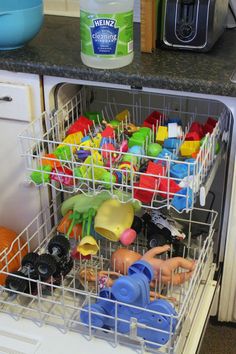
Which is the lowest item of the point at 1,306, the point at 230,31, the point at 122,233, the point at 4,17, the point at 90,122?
the point at 1,306

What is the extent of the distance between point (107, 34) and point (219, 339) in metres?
1.05

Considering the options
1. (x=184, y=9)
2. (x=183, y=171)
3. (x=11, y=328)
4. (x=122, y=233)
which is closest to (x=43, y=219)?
(x=122, y=233)

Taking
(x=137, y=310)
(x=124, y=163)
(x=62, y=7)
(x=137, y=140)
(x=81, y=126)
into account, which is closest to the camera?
(x=137, y=310)

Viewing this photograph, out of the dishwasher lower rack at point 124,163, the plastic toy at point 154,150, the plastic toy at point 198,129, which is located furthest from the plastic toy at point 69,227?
the plastic toy at point 198,129

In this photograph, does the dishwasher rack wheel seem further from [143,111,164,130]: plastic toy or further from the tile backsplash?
the tile backsplash

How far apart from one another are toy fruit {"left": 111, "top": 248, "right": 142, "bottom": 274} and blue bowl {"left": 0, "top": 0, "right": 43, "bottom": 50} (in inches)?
29.1

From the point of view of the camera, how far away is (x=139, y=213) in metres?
1.86

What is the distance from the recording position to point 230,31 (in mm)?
1926

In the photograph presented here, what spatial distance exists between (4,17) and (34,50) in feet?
0.49

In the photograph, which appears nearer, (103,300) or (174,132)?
(103,300)

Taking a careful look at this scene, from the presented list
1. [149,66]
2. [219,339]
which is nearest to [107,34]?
[149,66]

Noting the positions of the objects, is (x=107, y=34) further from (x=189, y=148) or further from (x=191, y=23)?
(x=189, y=148)

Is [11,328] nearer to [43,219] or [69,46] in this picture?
[43,219]

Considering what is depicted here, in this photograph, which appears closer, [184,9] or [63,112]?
[184,9]
